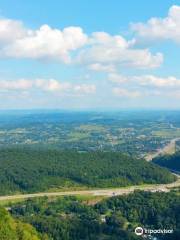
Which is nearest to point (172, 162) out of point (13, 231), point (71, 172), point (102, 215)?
point (71, 172)

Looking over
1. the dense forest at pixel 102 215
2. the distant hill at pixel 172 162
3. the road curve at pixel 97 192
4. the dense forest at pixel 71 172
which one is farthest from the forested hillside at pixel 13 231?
the distant hill at pixel 172 162

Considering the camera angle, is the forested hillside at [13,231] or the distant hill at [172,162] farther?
the distant hill at [172,162]

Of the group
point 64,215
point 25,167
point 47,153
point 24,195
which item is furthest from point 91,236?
point 47,153

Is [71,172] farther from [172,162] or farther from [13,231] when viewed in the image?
[13,231]

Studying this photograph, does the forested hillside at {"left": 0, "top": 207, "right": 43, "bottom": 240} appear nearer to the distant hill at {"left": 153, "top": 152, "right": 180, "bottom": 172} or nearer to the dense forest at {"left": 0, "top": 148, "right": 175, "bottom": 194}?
the dense forest at {"left": 0, "top": 148, "right": 175, "bottom": 194}

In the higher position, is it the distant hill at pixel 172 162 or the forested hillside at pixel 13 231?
the forested hillside at pixel 13 231

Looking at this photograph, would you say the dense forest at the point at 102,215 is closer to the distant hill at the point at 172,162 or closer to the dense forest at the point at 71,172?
the dense forest at the point at 71,172

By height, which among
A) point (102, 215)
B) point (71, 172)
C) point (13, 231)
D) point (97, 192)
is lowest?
point (102, 215)
